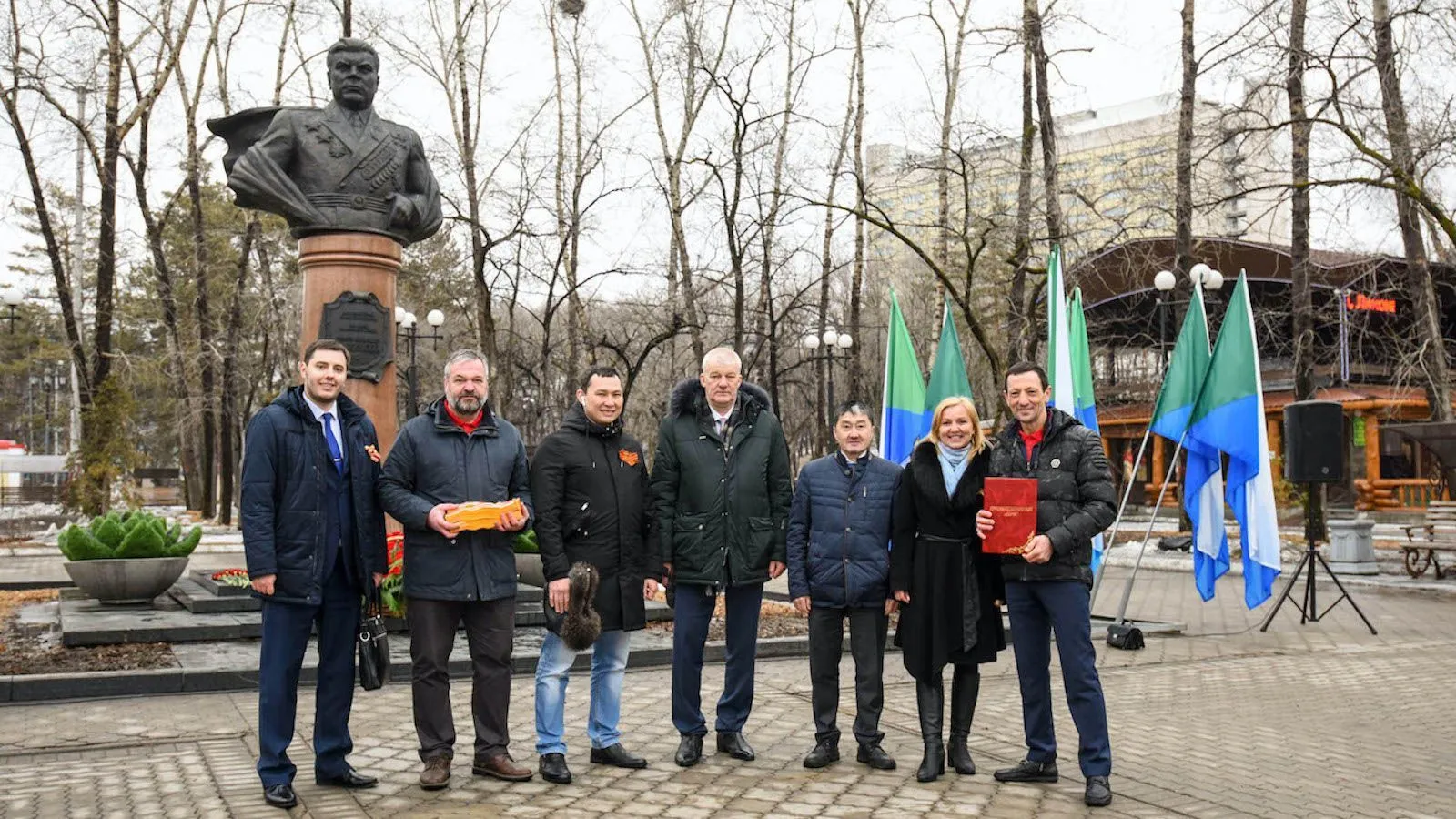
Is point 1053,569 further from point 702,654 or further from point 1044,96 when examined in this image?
point 1044,96

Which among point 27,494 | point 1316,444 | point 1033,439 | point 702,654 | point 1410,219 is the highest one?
point 1410,219

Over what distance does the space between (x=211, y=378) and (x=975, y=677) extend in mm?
26865

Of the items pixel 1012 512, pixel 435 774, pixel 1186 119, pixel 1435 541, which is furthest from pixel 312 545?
pixel 1186 119

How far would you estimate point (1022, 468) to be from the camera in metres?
5.79

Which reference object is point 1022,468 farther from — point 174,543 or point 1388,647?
point 174,543

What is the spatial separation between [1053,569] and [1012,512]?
1.10 feet

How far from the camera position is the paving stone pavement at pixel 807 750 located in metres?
5.31

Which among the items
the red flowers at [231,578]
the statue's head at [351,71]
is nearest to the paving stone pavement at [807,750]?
the red flowers at [231,578]

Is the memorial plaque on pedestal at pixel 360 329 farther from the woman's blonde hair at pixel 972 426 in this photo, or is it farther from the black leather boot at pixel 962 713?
the black leather boot at pixel 962 713

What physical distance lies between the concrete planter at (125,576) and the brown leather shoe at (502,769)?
6.68 metres

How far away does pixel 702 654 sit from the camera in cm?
627

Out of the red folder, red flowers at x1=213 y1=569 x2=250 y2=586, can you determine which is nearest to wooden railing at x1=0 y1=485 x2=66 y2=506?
red flowers at x1=213 y1=569 x2=250 y2=586

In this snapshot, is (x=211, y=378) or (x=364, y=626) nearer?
(x=364, y=626)

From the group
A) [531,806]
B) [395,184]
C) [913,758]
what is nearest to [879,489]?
[913,758]
